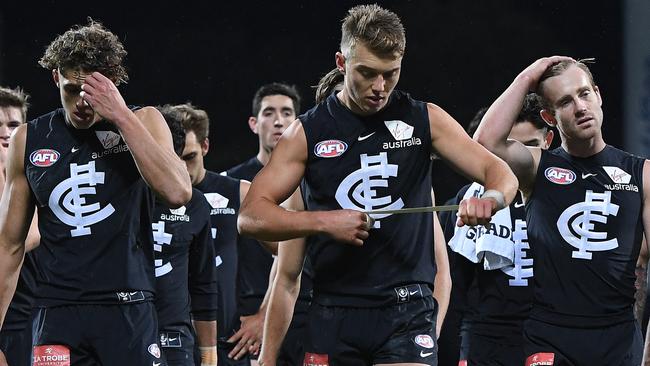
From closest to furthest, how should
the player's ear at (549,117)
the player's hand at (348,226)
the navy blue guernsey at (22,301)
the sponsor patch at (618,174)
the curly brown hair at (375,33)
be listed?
the player's hand at (348,226) < the curly brown hair at (375,33) < the sponsor patch at (618,174) < the player's ear at (549,117) < the navy blue guernsey at (22,301)

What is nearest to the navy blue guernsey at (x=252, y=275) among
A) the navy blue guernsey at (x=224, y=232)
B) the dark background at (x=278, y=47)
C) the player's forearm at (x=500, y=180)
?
the navy blue guernsey at (x=224, y=232)

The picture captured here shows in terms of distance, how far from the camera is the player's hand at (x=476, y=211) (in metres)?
3.63

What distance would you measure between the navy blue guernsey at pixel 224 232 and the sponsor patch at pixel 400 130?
9.09ft

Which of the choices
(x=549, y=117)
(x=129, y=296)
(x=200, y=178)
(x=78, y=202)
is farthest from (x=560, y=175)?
(x=200, y=178)

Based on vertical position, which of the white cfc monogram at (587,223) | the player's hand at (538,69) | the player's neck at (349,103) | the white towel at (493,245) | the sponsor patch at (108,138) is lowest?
the white towel at (493,245)

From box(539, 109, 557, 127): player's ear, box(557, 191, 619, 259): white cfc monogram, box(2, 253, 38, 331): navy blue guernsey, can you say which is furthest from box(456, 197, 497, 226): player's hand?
box(2, 253, 38, 331): navy blue guernsey

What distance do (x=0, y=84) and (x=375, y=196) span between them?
5759 millimetres

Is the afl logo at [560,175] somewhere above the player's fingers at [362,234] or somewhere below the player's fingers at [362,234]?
above

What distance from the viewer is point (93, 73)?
4148 mm

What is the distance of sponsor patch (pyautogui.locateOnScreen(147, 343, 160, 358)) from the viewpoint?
4184mm

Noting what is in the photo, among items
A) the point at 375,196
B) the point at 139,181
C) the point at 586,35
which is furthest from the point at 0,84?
the point at 375,196

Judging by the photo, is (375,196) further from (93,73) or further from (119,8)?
(119,8)

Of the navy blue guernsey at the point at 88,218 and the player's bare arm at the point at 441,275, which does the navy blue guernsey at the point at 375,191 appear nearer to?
the navy blue guernsey at the point at 88,218

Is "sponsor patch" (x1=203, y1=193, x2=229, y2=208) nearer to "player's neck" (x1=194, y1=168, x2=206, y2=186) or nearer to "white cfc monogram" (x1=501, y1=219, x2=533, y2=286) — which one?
"player's neck" (x1=194, y1=168, x2=206, y2=186)
